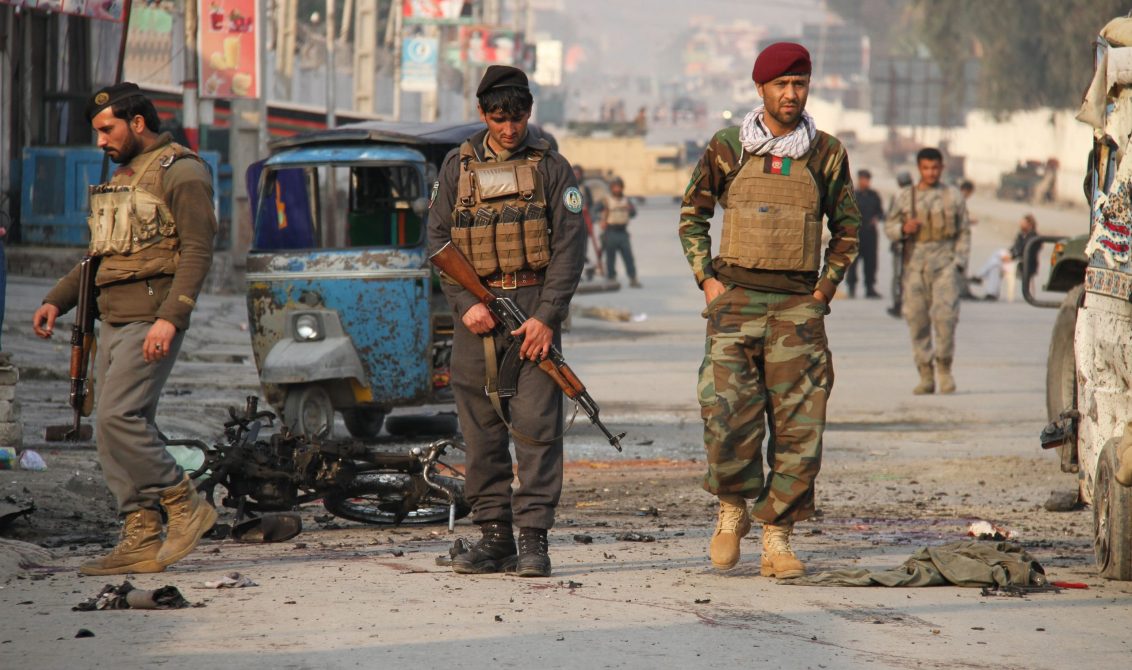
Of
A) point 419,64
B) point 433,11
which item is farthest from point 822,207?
point 419,64

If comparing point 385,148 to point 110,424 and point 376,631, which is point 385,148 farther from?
point 376,631

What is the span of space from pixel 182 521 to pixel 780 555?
2320 mm

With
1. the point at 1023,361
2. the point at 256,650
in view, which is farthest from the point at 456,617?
the point at 1023,361

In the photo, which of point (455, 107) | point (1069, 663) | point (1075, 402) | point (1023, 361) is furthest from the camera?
point (455, 107)

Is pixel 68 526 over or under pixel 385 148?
under

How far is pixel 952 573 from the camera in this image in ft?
21.2

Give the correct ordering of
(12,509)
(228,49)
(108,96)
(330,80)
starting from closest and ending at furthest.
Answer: (108,96) < (12,509) < (228,49) < (330,80)

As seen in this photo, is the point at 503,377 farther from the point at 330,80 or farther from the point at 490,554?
the point at 330,80

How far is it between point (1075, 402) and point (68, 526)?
15.4ft

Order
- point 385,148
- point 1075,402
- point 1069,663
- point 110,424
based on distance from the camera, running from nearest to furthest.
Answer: point 1069,663 → point 110,424 → point 1075,402 → point 385,148

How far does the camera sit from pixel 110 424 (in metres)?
6.38

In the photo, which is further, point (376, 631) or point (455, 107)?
point (455, 107)

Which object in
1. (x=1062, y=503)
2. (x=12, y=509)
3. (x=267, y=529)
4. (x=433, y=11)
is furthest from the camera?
(x=433, y=11)

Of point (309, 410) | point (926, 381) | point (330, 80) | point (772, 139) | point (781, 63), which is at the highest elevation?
point (330, 80)
